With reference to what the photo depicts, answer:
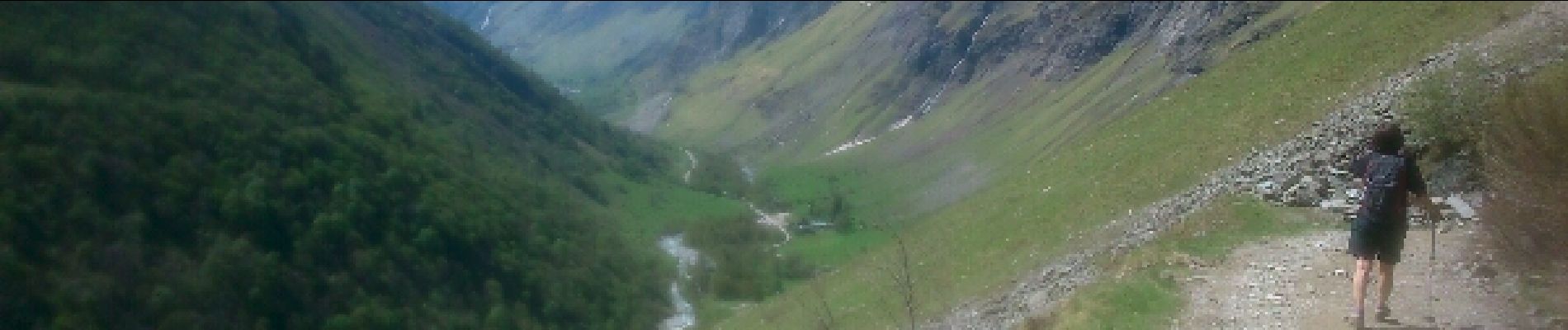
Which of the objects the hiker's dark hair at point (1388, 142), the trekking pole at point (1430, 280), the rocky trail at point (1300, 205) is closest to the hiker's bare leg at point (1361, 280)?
the rocky trail at point (1300, 205)

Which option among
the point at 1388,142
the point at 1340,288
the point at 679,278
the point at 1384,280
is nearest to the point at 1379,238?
the point at 1384,280

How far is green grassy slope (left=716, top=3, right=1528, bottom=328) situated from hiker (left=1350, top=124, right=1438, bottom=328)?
26449 millimetres

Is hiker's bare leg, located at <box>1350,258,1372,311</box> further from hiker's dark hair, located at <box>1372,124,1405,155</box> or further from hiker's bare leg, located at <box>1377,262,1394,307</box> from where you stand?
hiker's dark hair, located at <box>1372,124,1405,155</box>

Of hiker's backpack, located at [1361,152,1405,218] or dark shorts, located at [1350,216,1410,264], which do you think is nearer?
hiker's backpack, located at [1361,152,1405,218]

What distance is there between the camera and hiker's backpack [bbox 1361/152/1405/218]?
17000mm

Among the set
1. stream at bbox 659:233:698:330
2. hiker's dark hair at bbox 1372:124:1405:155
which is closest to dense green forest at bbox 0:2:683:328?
stream at bbox 659:233:698:330

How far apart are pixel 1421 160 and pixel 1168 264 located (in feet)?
32.5

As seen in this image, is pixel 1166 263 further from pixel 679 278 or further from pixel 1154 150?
pixel 679 278

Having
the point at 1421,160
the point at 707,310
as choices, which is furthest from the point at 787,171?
the point at 1421,160

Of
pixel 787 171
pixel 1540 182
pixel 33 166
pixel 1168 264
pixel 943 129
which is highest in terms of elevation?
pixel 1540 182

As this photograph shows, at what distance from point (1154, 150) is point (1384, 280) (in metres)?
46.0

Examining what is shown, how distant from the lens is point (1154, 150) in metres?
62.3

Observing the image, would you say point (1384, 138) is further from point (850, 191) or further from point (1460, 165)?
point (850, 191)

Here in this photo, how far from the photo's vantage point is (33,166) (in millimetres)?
74312
